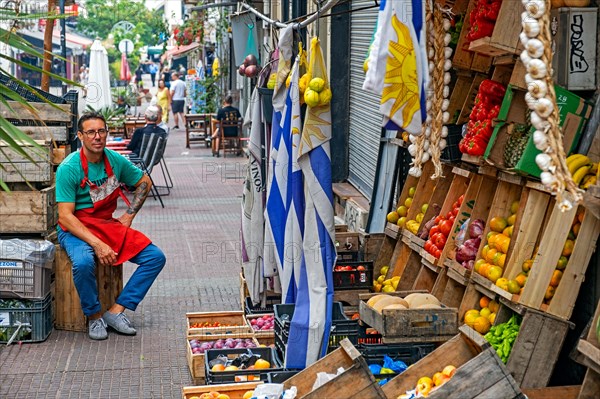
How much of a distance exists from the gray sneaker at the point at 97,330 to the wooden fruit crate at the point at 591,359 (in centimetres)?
480

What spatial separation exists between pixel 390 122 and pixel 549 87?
808 millimetres

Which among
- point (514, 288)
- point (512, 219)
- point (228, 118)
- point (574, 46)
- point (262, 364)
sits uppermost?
point (574, 46)

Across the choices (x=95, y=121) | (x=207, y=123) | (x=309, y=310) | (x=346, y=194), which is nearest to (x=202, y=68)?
(x=207, y=123)

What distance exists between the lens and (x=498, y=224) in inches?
254

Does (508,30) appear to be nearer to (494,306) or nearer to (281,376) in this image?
(494,306)

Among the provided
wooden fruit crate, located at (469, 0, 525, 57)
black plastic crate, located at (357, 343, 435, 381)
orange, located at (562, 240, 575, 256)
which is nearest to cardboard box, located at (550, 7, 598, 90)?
wooden fruit crate, located at (469, 0, 525, 57)

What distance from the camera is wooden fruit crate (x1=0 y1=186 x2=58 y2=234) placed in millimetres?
8852

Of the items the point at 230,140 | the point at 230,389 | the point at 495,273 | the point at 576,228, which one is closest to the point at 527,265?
the point at 495,273

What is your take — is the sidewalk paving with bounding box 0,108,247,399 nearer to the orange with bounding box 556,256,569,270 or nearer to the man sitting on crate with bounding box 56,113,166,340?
the man sitting on crate with bounding box 56,113,166,340

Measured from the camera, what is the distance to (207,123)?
2866 cm

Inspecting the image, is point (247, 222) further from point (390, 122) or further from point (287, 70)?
point (390, 122)

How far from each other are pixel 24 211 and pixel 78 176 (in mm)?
661

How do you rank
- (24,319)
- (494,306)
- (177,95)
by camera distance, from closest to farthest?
1. (494,306)
2. (24,319)
3. (177,95)

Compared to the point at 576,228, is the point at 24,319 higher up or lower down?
lower down
